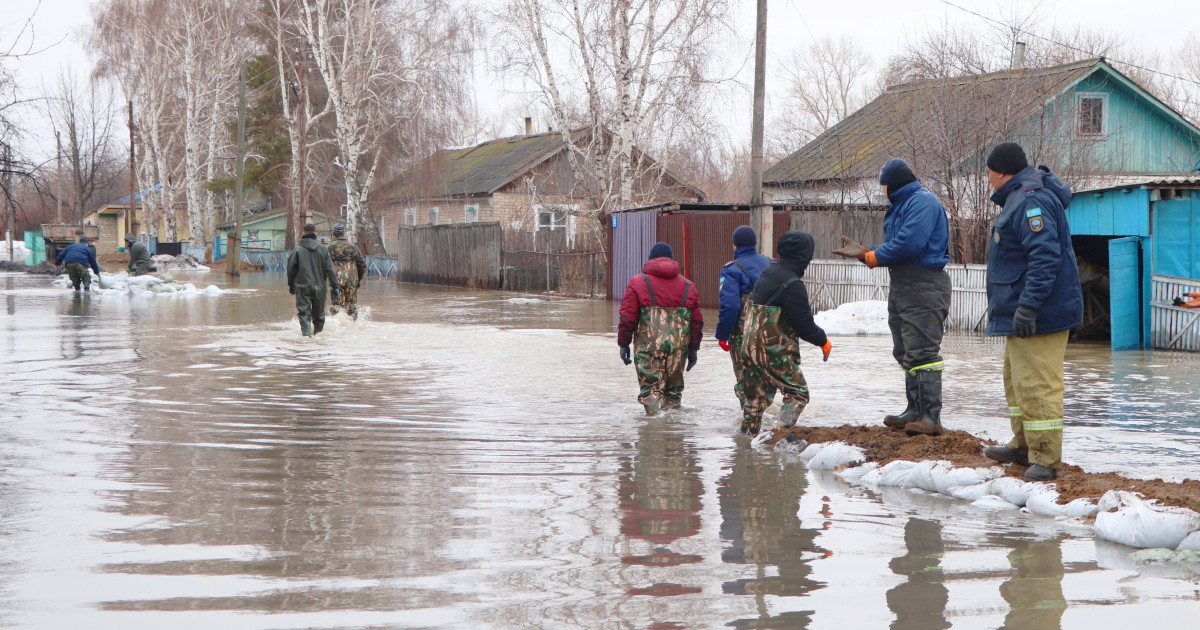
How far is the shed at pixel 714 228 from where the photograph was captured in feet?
74.5

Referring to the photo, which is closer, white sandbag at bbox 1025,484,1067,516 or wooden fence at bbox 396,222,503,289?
white sandbag at bbox 1025,484,1067,516

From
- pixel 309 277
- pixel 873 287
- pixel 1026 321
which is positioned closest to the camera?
pixel 1026 321

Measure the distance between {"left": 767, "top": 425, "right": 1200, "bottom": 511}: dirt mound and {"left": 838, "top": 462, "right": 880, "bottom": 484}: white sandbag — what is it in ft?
0.31

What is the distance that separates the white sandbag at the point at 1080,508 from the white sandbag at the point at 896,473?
41.5 inches

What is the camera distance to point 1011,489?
6188mm

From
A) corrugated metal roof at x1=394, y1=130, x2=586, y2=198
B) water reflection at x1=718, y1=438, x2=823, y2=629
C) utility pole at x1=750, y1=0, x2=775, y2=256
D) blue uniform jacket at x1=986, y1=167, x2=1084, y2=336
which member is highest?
corrugated metal roof at x1=394, y1=130, x2=586, y2=198

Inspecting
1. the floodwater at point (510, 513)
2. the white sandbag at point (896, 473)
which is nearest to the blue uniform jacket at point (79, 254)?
the floodwater at point (510, 513)

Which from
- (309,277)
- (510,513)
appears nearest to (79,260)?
(309,277)

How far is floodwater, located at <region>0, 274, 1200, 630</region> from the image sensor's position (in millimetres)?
4320

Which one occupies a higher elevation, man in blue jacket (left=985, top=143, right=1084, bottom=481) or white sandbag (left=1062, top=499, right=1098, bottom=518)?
man in blue jacket (left=985, top=143, right=1084, bottom=481)

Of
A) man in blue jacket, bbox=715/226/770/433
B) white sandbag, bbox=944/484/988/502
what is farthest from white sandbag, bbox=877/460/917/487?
man in blue jacket, bbox=715/226/770/433

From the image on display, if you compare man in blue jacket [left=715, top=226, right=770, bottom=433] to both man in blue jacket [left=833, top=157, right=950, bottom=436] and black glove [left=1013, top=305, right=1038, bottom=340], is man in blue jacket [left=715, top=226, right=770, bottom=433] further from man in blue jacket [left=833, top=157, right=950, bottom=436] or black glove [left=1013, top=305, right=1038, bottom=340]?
black glove [left=1013, top=305, right=1038, bottom=340]

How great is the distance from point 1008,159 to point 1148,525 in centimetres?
228

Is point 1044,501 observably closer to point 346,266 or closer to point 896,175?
point 896,175
